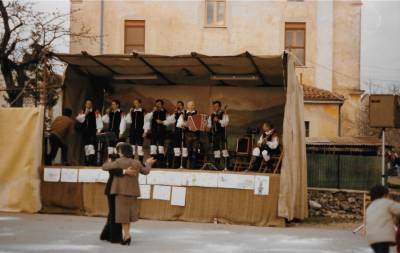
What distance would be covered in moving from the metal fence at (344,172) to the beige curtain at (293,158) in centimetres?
513

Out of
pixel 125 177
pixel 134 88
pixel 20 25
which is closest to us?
pixel 125 177

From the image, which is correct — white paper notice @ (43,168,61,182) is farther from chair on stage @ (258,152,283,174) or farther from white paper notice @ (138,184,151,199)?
chair on stage @ (258,152,283,174)

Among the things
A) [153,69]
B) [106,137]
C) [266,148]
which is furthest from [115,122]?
[266,148]

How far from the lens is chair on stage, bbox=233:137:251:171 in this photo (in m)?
17.1

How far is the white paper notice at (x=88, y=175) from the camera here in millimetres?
15227

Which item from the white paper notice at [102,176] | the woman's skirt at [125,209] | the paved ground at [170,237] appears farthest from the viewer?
the white paper notice at [102,176]

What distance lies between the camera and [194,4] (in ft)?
96.7

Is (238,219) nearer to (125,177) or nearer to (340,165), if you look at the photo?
(125,177)

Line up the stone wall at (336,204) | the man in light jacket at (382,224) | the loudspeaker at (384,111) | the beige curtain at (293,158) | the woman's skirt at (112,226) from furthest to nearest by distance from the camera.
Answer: the stone wall at (336,204), the beige curtain at (293,158), the loudspeaker at (384,111), the woman's skirt at (112,226), the man in light jacket at (382,224)

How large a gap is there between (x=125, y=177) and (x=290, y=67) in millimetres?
5415

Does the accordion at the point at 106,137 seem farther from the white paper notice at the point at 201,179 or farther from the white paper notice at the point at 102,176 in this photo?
the white paper notice at the point at 201,179

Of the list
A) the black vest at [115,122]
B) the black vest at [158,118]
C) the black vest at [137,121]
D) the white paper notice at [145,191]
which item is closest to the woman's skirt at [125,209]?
the white paper notice at [145,191]

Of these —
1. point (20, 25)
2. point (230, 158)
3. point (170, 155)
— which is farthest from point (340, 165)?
point (20, 25)

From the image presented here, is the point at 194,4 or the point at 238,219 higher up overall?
the point at 194,4
